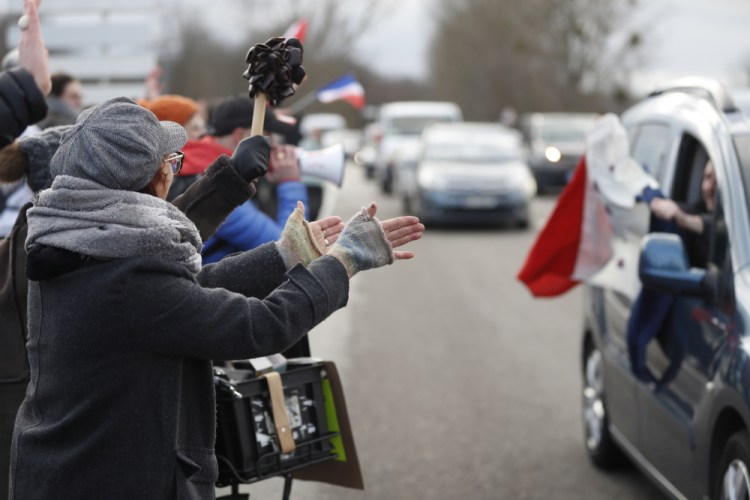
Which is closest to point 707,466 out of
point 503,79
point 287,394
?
point 287,394

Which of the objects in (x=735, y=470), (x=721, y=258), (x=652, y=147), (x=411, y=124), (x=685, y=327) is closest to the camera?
(x=735, y=470)

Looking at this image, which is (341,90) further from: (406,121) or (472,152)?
(406,121)

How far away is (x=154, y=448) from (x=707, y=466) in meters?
2.34

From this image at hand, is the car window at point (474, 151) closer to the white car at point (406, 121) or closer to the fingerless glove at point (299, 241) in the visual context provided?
the white car at point (406, 121)

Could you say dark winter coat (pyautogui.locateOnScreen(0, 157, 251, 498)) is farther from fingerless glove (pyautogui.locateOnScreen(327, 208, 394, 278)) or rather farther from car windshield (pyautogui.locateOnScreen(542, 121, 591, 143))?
car windshield (pyautogui.locateOnScreen(542, 121, 591, 143))

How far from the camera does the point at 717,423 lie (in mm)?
4426

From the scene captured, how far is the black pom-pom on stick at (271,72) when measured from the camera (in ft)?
12.2

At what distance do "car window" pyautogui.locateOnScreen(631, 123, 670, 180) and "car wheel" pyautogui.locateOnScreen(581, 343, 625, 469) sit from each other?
3.16 feet

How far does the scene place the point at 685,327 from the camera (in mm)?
4898

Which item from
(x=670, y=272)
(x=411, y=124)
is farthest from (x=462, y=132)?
(x=670, y=272)

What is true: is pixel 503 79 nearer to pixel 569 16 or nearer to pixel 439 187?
pixel 569 16

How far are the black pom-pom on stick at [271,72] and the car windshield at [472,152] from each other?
18.0m

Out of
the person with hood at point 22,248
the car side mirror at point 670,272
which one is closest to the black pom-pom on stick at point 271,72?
the person with hood at point 22,248

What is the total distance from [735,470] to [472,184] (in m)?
16.8
